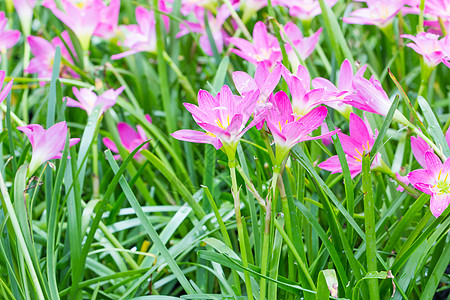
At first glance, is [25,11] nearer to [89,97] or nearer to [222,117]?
[89,97]

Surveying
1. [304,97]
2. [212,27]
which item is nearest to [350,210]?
[304,97]

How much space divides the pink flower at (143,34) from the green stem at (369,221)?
0.67 m

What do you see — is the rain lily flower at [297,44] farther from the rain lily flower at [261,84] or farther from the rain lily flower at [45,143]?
the rain lily flower at [45,143]

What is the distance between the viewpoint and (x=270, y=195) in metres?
0.49

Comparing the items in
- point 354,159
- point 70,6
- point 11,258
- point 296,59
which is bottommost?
point 11,258

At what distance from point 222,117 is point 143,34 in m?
0.65

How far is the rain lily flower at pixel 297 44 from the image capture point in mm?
719

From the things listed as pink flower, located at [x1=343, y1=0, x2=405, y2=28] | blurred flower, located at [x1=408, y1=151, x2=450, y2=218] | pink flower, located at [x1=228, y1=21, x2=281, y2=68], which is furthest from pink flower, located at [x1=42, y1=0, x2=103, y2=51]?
blurred flower, located at [x1=408, y1=151, x2=450, y2=218]

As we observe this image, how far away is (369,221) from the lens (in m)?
0.53

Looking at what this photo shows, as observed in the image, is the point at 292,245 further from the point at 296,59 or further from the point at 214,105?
the point at 296,59

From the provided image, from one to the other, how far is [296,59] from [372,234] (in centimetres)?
31

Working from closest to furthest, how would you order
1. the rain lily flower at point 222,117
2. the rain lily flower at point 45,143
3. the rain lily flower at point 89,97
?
the rain lily flower at point 222,117 < the rain lily flower at point 45,143 < the rain lily flower at point 89,97

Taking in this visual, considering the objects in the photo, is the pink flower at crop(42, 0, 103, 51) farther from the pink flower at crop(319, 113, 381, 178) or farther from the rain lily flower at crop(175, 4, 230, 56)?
the pink flower at crop(319, 113, 381, 178)

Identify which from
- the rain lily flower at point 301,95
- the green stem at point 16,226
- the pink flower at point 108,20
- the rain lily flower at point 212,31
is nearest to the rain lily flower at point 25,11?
the pink flower at point 108,20
